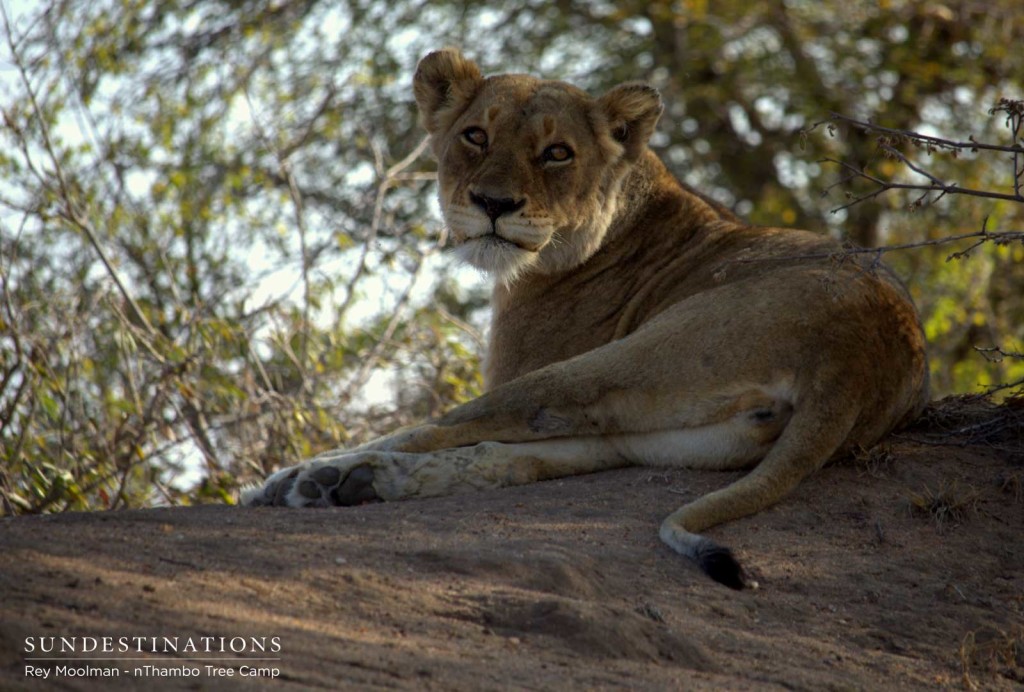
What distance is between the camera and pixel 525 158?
5727 mm

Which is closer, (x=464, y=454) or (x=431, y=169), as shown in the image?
(x=464, y=454)

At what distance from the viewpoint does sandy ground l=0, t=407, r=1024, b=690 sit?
3059 mm

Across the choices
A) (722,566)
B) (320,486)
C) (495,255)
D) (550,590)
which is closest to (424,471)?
(320,486)

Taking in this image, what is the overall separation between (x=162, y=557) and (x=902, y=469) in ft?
9.46

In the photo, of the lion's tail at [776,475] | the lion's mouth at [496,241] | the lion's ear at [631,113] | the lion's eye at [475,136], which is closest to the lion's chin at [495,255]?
the lion's mouth at [496,241]

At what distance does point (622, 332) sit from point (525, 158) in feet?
2.91

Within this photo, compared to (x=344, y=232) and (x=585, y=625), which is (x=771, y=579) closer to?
(x=585, y=625)

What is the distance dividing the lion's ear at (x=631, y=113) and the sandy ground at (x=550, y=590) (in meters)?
1.87

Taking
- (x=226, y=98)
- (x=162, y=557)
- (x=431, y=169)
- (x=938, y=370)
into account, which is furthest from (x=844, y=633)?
(x=431, y=169)

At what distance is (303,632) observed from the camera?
315cm

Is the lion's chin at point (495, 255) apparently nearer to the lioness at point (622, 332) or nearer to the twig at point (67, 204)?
the lioness at point (622, 332)

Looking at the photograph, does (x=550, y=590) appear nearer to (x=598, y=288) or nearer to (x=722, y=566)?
(x=722, y=566)

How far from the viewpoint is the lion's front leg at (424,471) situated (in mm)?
4777

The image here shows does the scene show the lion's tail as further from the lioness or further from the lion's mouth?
the lion's mouth
